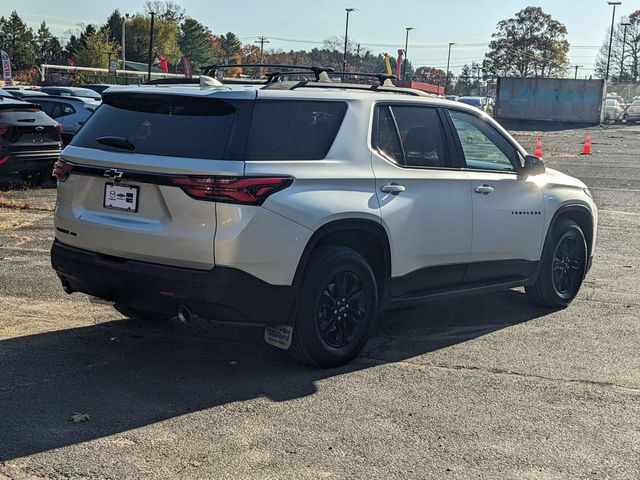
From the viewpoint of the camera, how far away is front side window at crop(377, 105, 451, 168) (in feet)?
18.7

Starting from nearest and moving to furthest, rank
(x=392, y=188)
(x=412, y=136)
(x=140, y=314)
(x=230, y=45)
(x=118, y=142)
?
1. (x=118, y=142)
2. (x=392, y=188)
3. (x=412, y=136)
4. (x=140, y=314)
5. (x=230, y=45)

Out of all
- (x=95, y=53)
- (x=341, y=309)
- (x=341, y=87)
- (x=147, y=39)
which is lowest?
(x=341, y=309)


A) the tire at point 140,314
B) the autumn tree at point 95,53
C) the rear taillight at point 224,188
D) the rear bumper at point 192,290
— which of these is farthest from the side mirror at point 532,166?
the autumn tree at point 95,53

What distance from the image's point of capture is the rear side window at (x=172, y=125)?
4.88 meters

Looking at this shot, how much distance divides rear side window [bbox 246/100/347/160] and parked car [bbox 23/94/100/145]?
44.3 ft

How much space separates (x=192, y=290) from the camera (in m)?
4.80

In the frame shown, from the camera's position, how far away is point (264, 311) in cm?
493

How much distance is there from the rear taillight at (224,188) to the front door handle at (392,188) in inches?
40.8

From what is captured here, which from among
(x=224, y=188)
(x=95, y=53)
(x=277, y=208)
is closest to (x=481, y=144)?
(x=277, y=208)

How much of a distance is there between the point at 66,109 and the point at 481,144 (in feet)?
44.0

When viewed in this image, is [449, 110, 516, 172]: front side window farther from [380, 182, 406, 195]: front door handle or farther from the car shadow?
the car shadow

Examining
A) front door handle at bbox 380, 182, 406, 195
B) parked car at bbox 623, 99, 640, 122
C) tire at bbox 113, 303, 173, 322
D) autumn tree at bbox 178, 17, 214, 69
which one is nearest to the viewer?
front door handle at bbox 380, 182, 406, 195

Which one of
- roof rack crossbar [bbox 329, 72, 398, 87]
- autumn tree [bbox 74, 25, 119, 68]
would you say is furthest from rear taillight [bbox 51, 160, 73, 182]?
autumn tree [bbox 74, 25, 119, 68]

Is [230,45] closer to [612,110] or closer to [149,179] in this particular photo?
[612,110]
